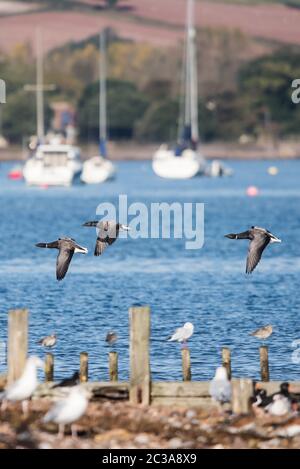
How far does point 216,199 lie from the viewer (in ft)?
411

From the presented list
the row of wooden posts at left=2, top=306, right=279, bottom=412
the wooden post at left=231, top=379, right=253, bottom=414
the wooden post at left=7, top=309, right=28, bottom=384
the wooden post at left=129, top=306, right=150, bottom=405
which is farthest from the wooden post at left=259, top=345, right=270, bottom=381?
the wooden post at left=7, top=309, right=28, bottom=384

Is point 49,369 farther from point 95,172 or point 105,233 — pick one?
point 95,172

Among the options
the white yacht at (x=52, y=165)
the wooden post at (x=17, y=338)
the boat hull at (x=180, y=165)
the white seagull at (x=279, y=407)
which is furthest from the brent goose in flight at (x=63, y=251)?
the boat hull at (x=180, y=165)

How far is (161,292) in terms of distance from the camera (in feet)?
168

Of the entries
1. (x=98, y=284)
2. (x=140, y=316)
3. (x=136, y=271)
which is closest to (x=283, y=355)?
(x=140, y=316)

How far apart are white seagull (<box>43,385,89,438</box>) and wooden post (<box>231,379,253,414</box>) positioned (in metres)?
2.64

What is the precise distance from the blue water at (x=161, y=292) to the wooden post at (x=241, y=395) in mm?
7182

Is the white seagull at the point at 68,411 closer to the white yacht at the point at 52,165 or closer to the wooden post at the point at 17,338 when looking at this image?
the wooden post at the point at 17,338

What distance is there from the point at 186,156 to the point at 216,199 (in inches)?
1163

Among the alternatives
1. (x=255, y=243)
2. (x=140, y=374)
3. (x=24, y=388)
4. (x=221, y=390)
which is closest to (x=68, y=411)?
(x=24, y=388)

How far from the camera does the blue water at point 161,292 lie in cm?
3609

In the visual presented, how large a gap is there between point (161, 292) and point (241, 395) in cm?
2572

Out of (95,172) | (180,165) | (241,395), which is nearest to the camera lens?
(241,395)

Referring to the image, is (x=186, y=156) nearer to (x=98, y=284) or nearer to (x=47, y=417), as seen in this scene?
(x=98, y=284)
